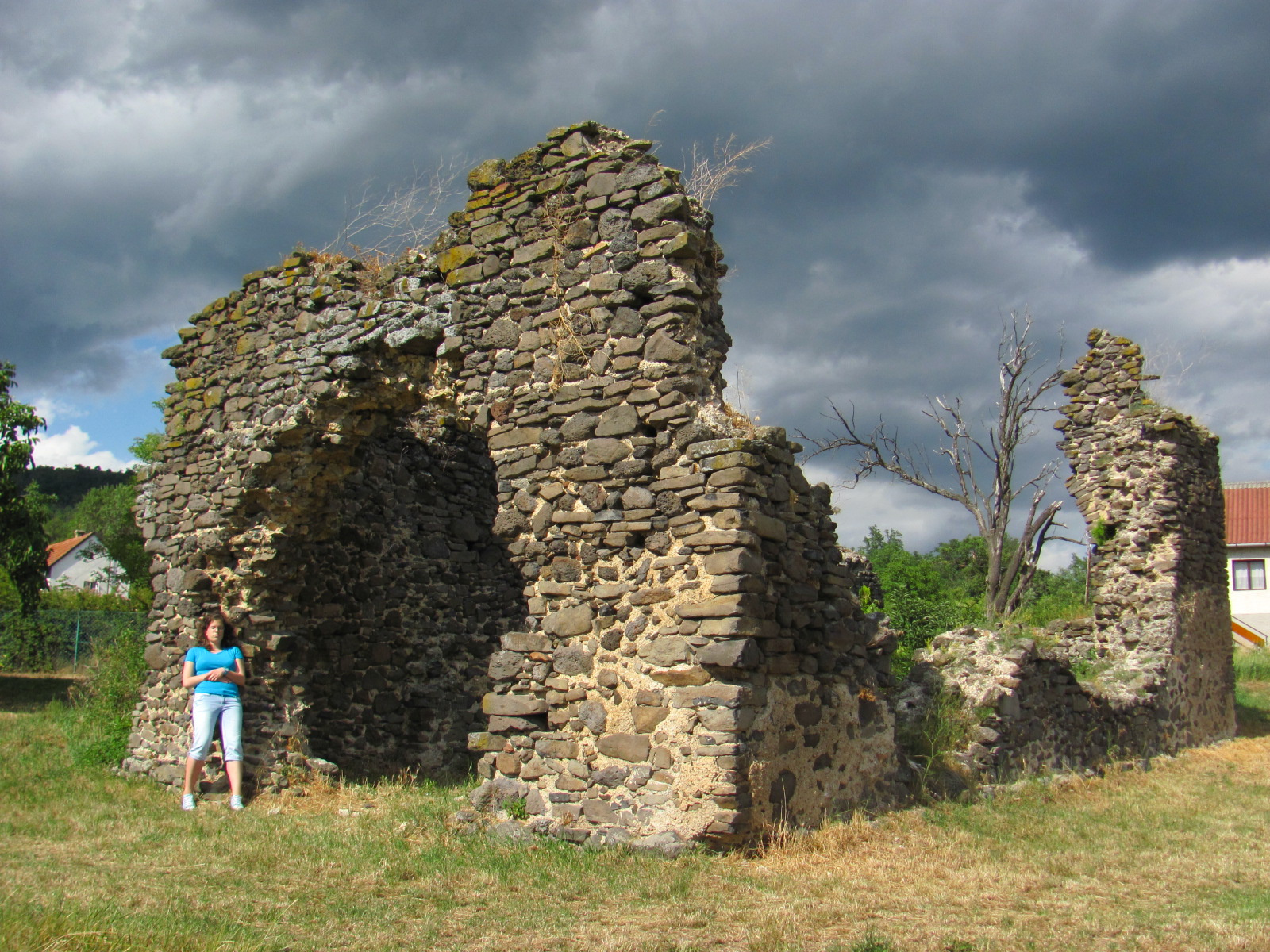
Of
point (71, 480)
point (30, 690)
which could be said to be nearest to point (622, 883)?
point (30, 690)

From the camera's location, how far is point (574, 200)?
679cm

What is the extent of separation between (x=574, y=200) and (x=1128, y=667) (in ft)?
30.4

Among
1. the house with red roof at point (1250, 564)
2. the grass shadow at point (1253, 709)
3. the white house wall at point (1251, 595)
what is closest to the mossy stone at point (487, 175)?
the grass shadow at point (1253, 709)

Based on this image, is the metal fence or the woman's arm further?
the metal fence

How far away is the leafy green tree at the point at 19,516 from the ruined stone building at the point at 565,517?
29.5 feet

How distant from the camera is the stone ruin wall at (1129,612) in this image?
9289 millimetres

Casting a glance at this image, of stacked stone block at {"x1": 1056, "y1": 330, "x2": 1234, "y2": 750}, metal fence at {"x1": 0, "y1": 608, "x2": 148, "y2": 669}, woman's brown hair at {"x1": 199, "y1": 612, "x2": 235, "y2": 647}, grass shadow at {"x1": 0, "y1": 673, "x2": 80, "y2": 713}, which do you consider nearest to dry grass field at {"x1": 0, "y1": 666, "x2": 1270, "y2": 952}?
woman's brown hair at {"x1": 199, "y1": 612, "x2": 235, "y2": 647}

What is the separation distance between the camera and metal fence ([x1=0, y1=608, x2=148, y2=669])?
23.1 meters

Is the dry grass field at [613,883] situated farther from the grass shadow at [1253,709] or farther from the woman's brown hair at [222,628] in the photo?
the grass shadow at [1253,709]

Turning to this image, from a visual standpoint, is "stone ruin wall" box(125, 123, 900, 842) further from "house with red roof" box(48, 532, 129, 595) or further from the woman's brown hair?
"house with red roof" box(48, 532, 129, 595)

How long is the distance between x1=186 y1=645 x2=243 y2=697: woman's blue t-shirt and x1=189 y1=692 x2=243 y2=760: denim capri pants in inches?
1.6

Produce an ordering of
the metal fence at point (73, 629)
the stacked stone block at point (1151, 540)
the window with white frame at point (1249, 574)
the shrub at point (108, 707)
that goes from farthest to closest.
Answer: the window with white frame at point (1249, 574), the metal fence at point (73, 629), the stacked stone block at point (1151, 540), the shrub at point (108, 707)

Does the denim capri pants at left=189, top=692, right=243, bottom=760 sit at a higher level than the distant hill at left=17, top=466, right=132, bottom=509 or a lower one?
lower

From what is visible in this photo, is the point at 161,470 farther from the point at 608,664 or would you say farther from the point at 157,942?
the point at 157,942
